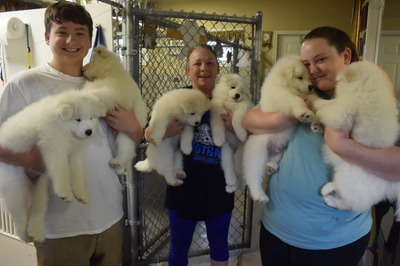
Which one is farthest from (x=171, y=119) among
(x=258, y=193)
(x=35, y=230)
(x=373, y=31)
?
(x=373, y=31)

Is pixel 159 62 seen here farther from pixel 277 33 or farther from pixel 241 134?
pixel 277 33

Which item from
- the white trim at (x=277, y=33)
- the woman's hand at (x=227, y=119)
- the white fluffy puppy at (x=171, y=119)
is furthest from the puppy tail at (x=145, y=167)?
the white trim at (x=277, y=33)

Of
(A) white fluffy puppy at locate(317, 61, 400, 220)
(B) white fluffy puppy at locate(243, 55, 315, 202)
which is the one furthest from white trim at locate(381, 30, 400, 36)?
(A) white fluffy puppy at locate(317, 61, 400, 220)

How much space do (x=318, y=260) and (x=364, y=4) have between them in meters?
5.81

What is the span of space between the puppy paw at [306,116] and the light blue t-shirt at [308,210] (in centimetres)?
7

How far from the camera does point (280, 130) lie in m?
1.44

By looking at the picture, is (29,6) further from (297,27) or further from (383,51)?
(383,51)

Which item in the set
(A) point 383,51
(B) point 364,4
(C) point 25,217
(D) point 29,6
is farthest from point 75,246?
(A) point 383,51

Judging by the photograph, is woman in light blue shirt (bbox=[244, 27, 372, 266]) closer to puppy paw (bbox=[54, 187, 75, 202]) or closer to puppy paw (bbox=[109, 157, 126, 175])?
puppy paw (bbox=[109, 157, 126, 175])

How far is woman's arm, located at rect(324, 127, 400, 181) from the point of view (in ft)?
3.51

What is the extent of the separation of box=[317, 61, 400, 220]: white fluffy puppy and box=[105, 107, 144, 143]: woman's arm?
3.00ft

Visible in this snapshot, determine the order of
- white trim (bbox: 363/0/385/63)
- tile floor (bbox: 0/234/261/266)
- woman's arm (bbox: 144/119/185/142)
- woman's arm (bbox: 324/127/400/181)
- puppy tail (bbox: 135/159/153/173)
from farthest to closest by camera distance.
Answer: white trim (bbox: 363/0/385/63) → tile floor (bbox: 0/234/261/266) → puppy tail (bbox: 135/159/153/173) → woman's arm (bbox: 144/119/185/142) → woman's arm (bbox: 324/127/400/181)

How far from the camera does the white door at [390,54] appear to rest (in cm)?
605

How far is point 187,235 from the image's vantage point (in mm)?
1753
